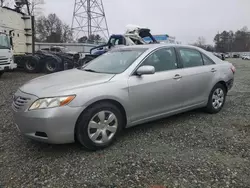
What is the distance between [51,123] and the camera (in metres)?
2.90

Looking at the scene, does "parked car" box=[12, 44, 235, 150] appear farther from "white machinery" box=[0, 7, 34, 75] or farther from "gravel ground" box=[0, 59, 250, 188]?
"white machinery" box=[0, 7, 34, 75]

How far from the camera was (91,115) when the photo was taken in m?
3.13

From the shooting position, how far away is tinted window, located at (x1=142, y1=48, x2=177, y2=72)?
392 centimetres

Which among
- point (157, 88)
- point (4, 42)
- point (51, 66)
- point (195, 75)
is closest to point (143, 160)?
point (157, 88)

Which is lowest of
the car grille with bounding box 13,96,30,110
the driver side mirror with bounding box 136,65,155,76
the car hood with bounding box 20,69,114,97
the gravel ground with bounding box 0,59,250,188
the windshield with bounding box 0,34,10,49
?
the gravel ground with bounding box 0,59,250,188

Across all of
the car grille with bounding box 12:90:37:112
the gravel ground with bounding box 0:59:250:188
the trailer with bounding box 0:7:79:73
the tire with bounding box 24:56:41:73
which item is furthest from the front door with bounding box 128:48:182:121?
the tire with bounding box 24:56:41:73

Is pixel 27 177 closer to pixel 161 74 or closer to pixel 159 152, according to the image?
pixel 159 152

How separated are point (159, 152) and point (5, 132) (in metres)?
2.60

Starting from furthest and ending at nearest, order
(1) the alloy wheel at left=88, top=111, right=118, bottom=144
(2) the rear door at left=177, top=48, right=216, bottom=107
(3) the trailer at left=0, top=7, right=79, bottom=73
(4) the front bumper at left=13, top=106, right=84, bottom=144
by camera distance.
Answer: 1. (3) the trailer at left=0, top=7, right=79, bottom=73
2. (2) the rear door at left=177, top=48, right=216, bottom=107
3. (1) the alloy wheel at left=88, top=111, right=118, bottom=144
4. (4) the front bumper at left=13, top=106, right=84, bottom=144

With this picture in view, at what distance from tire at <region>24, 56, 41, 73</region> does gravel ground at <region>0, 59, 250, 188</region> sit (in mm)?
10744

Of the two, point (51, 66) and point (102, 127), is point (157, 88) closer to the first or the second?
point (102, 127)

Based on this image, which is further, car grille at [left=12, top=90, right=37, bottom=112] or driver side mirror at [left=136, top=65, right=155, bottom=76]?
driver side mirror at [left=136, top=65, right=155, bottom=76]

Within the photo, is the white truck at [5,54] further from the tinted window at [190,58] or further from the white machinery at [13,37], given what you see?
the tinted window at [190,58]

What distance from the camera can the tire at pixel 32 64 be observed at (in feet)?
46.7
